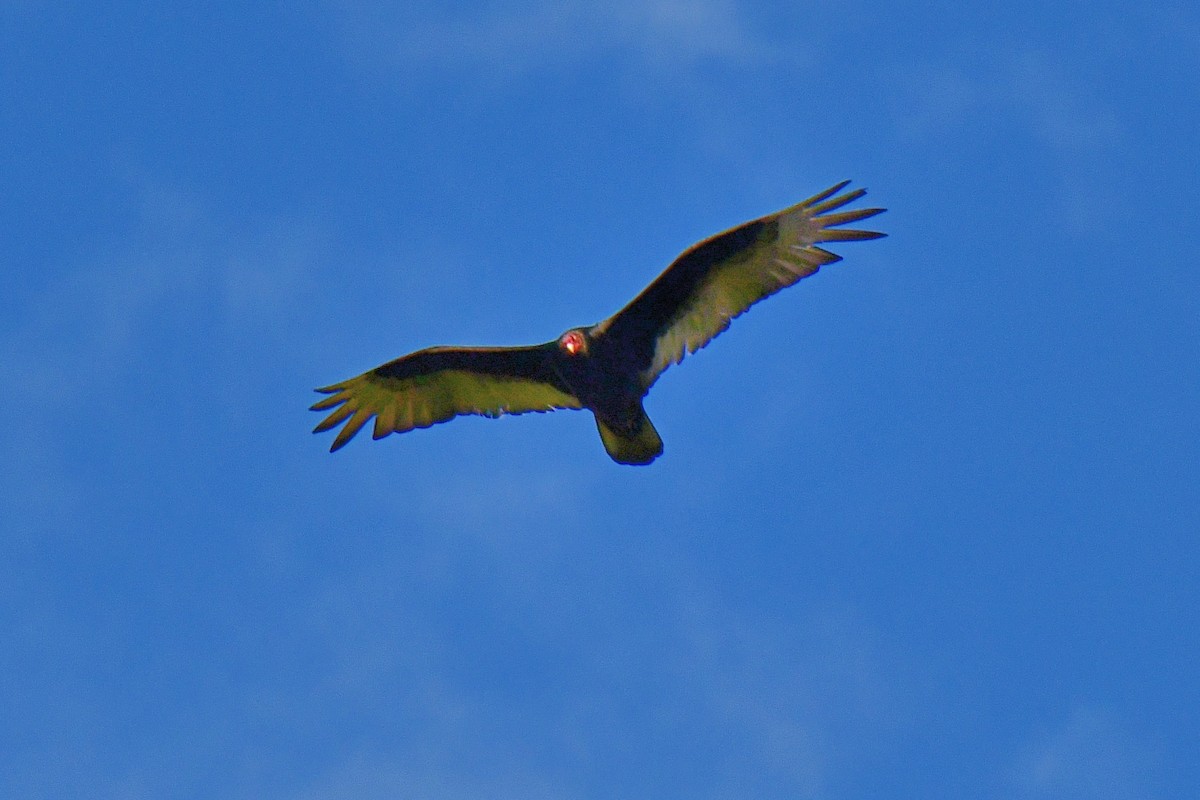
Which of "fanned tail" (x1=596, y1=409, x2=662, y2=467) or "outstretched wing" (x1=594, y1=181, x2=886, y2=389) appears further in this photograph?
"fanned tail" (x1=596, y1=409, x2=662, y2=467)

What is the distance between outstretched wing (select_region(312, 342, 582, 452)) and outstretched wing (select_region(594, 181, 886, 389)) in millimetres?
833

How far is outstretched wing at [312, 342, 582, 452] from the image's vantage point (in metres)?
16.8

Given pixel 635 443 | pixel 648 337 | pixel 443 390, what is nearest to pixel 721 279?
pixel 648 337

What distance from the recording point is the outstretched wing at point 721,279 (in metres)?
15.9

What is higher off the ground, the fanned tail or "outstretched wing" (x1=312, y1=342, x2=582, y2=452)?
"outstretched wing" (x1=312, y1=342, x2=582, y2=452)

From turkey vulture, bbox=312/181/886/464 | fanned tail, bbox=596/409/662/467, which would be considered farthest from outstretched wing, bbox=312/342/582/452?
fanned tail, bbox=596/409/662/467

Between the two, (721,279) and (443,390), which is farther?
(443,390)

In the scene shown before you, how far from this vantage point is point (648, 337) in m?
16.3

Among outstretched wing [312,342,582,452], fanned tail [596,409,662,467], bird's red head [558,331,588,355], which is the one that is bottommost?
fanned tail [596,409,662,467]

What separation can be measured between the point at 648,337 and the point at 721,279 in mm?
773

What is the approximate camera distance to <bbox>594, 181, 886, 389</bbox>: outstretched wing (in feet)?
52.1

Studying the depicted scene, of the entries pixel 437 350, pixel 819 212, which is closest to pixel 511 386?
pixel 437 350

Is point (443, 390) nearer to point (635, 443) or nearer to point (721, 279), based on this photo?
point (635, 443)

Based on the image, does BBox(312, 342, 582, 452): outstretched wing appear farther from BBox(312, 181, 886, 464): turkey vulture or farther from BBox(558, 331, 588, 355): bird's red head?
BBox(558, 331, 588, 355): bird's red head
